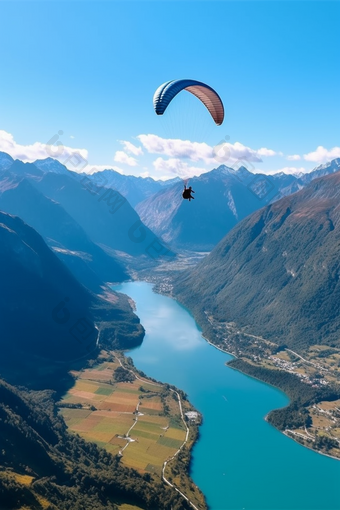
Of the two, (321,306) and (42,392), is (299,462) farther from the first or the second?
(321,306)

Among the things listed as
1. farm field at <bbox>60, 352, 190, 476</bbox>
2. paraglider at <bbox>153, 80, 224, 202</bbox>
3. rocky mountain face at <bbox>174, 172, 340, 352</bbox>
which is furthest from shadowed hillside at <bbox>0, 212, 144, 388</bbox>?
paraglider at <bbox>153, 80, 224, 202</bbox>

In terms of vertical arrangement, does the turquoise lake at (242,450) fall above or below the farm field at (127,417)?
above

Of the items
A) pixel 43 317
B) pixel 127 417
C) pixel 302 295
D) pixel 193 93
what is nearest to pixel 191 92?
pixel 193 93

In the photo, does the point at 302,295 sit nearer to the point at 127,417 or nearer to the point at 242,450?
the point at 242,450

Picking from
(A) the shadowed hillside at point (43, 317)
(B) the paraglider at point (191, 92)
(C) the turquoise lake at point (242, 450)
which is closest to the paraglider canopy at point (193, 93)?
(B) the paraglider at point (191, 92)

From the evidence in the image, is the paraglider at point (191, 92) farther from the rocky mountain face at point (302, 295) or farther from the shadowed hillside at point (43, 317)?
the rocky mountain face at point (302, 295)

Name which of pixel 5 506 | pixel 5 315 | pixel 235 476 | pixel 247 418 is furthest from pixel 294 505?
pixel 5 315
